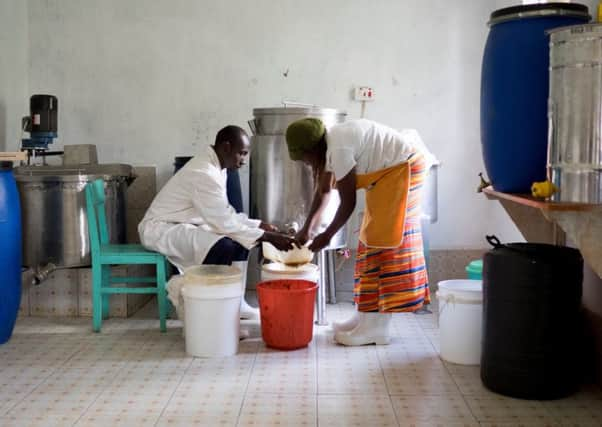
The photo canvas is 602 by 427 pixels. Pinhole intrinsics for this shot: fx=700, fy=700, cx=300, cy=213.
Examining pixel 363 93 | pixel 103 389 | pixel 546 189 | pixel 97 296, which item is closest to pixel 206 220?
pixel 97 296

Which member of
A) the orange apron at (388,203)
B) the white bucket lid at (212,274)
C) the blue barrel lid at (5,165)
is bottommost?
the white bucket lid at (212,274)

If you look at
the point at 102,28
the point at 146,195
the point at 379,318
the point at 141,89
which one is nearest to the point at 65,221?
the point at 146,195

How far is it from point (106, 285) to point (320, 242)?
138 cm

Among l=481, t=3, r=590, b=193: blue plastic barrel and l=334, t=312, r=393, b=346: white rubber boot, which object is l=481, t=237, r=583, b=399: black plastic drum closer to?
l=481, t=3, r=590, b=193: blue plastic barrel

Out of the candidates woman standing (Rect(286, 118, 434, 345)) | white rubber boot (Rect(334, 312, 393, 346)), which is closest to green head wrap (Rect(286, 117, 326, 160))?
woman standing (Rect(286, 118, 434, 345))

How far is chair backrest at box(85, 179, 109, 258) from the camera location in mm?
4086

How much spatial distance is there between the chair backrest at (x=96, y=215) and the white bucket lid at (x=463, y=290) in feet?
6.55

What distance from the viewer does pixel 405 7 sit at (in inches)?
197

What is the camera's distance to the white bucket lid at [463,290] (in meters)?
3.34

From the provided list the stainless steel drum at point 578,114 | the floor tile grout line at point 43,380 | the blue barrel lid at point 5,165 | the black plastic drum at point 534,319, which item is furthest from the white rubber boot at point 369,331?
the blue barrel lid at point 5,165

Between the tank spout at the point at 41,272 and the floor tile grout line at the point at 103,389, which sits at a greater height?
the tank spout at the point at 41,272

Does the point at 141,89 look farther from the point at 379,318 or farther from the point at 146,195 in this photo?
the point at 379,318

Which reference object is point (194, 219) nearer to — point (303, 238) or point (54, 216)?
point (303, 238)

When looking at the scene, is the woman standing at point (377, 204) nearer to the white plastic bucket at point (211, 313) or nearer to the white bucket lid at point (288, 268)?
the white bucket lid at point (288, 268)
